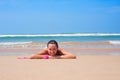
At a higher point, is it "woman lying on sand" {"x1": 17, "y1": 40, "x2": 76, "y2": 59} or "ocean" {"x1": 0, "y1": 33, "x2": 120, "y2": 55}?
"woman lying on sand" {"x1": 17, "y1": 40, "x2": 76, "y2": 59}

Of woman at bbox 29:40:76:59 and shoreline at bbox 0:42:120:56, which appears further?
shoreline at bbox 0:42:120:56

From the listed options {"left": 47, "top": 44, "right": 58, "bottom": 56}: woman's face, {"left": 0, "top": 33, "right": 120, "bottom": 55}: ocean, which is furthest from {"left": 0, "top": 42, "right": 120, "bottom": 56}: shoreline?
{"left": 47, "top": 44, "right": 58, "bottom": 56}: woman's face

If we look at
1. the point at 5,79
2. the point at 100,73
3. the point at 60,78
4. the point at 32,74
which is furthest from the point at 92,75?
the point at 5,79

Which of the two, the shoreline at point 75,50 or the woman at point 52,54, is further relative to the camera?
the shoreline at point 75,50

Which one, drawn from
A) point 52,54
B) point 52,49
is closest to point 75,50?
point 52,54

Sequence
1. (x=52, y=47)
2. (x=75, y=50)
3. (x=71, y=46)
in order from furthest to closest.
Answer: (x=71, y=46)
(x=75, y=50)
(x=52, y=47)

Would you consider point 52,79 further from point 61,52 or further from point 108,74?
point 61,52

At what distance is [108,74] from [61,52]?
10.7 feet

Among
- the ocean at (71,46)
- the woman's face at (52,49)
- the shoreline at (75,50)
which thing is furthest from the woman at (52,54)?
the ocean at (71,46)

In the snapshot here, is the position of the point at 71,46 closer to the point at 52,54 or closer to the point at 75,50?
the point at 75,50

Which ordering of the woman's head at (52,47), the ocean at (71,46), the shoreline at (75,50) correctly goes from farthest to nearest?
the ocean at (71,46) → the shoreline at (75,50) → the woman's head at (52,47)

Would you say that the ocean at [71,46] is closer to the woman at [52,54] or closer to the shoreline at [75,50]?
the shoreline at [75,50]

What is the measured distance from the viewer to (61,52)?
25.7 feet

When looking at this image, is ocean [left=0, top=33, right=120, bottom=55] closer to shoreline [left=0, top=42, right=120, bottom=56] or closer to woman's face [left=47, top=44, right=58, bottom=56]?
shoreline [left=0, top=42, right=120, bottom=56]
